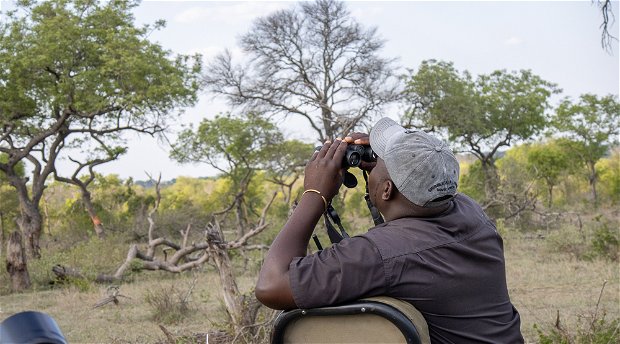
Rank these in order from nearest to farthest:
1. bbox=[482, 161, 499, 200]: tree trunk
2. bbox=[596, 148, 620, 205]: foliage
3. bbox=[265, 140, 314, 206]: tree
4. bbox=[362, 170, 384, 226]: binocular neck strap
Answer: bbox=[362, 170, 384, 226]: binocular neck strap → bbox=[482, 161, 499, 200]: tree trunk → bbox=[265, 140, 314, 206]: tree → bbox=[596, 148, 620, 205]: foliage

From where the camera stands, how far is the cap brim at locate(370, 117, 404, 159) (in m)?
2.01

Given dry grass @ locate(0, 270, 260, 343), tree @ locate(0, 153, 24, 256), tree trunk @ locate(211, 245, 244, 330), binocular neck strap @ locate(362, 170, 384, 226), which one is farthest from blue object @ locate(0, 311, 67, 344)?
tree @ locate(0, 153, 24, 256)

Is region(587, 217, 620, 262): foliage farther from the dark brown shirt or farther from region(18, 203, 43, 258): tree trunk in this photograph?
region(18, 203, 43, 258): tree trunk

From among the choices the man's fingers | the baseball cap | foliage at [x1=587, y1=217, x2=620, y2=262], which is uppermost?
the man's fingers

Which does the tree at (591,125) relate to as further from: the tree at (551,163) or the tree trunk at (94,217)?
the tree trunk at (94,217)

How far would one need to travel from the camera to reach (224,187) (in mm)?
37750

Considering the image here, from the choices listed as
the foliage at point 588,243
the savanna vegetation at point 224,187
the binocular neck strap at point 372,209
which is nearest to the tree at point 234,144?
the savanna vegetation at point 224,187

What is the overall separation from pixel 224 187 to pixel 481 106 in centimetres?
1291

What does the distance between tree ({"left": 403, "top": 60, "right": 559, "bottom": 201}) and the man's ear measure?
973 inches

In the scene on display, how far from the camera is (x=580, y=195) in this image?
3731cm

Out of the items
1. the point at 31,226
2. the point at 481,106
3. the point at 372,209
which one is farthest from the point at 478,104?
the point at 372,209

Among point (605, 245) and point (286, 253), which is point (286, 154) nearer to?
point (605, 245)

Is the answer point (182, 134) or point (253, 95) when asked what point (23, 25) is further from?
point (182, 134)

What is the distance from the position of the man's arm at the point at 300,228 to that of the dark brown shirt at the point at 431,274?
0.04 m
